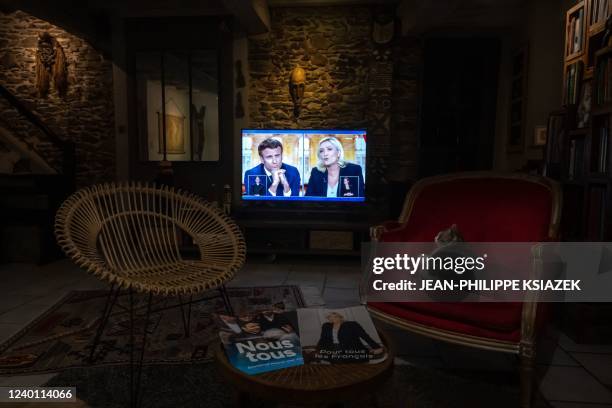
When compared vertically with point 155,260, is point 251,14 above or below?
above

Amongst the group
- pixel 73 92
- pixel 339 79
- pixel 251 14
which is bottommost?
pixel 73 92

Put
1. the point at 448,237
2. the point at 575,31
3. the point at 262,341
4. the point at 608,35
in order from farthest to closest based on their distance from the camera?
the point at 575,31 < the point at 608,35 < the point at 448,237 < the point at 262,341

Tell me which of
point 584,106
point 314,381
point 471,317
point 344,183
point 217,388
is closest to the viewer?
point 314,381

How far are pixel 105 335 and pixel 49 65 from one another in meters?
4.11

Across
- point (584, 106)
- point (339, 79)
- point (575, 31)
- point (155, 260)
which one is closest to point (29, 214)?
point (155, 260)

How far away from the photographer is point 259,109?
14.9ft

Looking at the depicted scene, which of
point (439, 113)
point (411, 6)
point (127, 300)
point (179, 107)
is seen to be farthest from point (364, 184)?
point (179, 107)

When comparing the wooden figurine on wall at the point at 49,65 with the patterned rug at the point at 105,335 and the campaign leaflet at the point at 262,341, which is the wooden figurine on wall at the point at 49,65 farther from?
the campaign leaflet at the point at 262,341

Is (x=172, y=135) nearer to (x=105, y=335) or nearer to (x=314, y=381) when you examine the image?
(x=105, y=335)

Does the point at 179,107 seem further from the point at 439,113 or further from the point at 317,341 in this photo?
the point at 317,341

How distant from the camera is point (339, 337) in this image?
1129 mm

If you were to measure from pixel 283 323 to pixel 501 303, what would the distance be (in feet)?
2.81

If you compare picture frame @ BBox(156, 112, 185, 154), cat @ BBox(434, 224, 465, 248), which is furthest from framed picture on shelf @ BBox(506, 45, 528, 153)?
picture frame @ BBox(156, 112, 185, 154)

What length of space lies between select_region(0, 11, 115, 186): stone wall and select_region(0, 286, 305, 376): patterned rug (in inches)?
102
